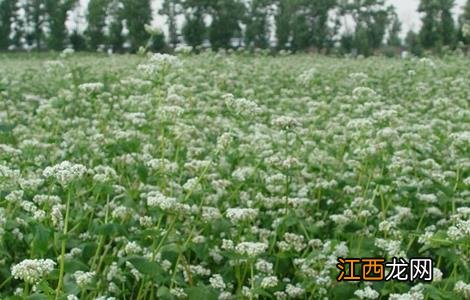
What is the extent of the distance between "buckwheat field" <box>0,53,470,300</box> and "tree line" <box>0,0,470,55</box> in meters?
25.1

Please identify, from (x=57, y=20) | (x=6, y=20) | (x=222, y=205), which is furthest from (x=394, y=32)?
(x=222, y=205)

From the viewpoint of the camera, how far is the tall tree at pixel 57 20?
34250 mm

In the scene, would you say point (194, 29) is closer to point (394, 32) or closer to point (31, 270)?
point (394, 32)

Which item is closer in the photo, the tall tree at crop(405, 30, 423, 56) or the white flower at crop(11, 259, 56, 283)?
the white flower at crop(11, 259, 56, 283)

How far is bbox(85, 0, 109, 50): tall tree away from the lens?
107ft

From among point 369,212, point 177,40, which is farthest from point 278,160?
point 177,40

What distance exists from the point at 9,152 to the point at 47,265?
2.15 metres

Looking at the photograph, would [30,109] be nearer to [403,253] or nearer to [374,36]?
[403,253]

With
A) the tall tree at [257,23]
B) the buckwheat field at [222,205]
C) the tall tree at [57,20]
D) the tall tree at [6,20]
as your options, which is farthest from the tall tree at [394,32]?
the buckwheat field at [222,205]

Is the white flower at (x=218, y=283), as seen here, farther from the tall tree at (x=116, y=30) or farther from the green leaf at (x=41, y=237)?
the tall tree at (x=116, y=30)

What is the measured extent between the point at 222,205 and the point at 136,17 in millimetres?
28359

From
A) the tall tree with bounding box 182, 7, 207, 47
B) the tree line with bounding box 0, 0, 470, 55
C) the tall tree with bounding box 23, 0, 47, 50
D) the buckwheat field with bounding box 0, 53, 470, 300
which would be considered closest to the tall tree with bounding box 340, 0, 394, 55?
the tree line with bounding box 0, 0, 470, 55

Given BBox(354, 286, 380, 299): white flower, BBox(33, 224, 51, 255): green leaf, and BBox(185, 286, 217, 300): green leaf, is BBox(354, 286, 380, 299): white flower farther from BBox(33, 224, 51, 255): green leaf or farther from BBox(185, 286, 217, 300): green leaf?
BBox(33, 224, 51, 255): green leaf

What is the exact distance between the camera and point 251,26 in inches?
1336
